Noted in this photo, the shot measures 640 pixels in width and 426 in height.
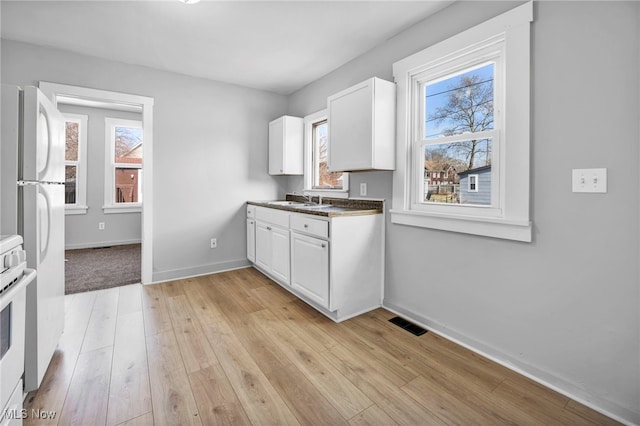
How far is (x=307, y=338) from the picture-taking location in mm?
2209

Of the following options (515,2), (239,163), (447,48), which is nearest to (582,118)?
(515,2)

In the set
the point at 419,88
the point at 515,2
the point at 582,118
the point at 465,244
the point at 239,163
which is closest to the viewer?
the point at 582,118

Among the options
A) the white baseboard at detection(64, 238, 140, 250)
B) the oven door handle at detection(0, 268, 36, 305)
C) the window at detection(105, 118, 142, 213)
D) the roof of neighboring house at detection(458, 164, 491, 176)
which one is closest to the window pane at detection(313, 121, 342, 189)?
the roof of neighboring house at detection(458, 164, 491, 176)

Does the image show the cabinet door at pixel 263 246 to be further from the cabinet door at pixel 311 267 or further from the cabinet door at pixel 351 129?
the cabinet door at pixel 351 129

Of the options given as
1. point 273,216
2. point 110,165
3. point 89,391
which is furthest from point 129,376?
point 110,165

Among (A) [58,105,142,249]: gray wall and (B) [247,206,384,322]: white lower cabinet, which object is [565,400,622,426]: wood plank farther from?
(A) [58,105,142,249]: gray wall

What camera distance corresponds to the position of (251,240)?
3.84 m

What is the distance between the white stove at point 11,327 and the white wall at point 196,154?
2.29 m

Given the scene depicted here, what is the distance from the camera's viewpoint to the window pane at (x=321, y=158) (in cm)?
363

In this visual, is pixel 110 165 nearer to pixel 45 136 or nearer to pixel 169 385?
pixel 45 136

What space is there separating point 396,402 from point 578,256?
122 centimetres

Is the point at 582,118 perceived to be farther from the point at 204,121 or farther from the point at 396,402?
the point at 204,121

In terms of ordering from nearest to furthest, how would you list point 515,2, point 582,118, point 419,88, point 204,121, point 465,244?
point 582,118
point 515,2
point 465,244
point 419,88
point 204,121

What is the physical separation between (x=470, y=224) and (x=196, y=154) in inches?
122
